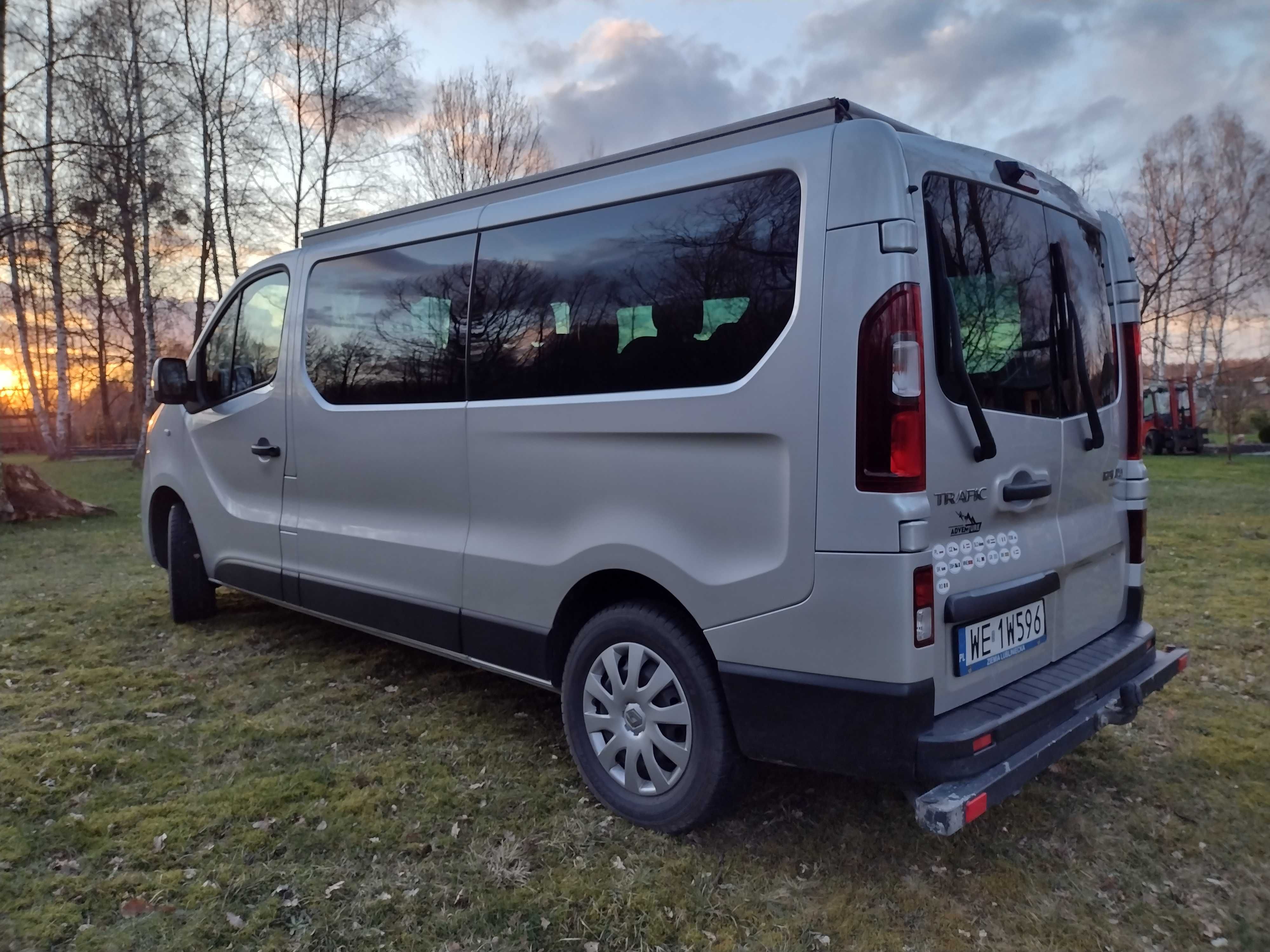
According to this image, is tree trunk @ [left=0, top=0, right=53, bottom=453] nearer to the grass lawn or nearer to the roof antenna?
the grass lawn

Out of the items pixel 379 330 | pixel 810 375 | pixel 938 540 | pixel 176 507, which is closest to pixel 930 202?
pixel 810 375

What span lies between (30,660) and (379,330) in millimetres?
3004

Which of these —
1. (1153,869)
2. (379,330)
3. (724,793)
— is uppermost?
(379,330)

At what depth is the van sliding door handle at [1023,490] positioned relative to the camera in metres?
2.58

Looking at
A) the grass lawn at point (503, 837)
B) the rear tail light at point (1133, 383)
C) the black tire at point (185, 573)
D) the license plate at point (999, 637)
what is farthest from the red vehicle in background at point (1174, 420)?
the black tire at point (185, 573)

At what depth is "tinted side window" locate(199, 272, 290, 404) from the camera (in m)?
4.53

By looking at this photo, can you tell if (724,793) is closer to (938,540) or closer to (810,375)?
(938,540)

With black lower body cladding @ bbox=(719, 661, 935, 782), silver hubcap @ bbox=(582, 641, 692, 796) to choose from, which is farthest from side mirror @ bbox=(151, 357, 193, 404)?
black lower body cladding @ bbox=(719, 661, 935, 782)

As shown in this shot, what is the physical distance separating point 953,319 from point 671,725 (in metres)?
1.52

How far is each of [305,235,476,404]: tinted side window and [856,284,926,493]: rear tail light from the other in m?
1.75

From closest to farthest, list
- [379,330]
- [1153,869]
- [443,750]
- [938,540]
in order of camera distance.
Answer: [938,540], [1153,869], [443,750], [379,330]

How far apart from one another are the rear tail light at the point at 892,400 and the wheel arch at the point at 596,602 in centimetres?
81

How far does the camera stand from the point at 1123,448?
3.32 metres

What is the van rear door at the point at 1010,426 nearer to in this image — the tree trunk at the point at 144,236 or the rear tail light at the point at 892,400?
the rear tail light at the point at 892,400
